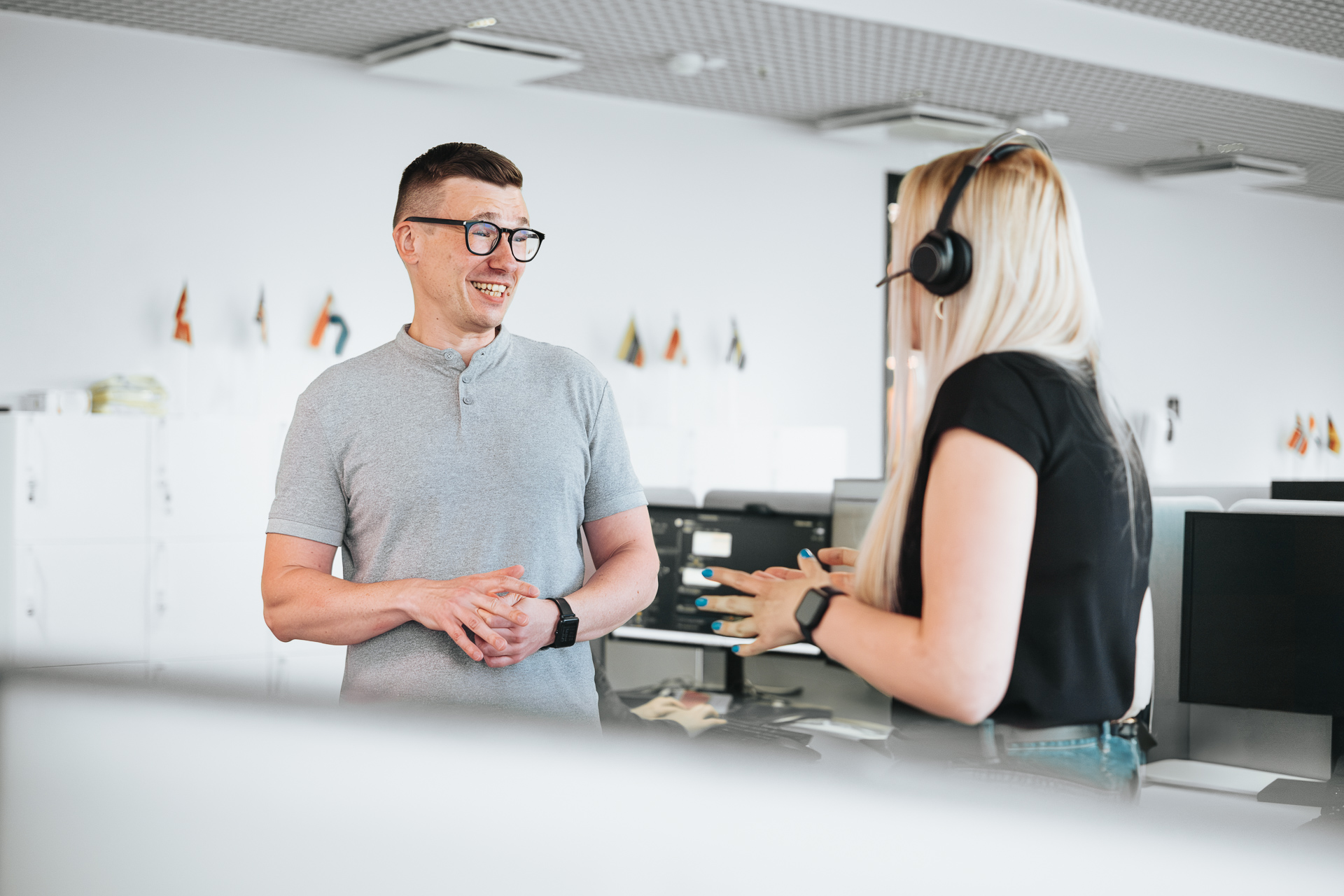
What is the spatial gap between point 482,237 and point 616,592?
50cm

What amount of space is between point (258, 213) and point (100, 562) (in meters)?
1.94

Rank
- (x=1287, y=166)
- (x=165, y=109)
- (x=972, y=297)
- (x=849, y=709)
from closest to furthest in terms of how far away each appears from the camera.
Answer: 1. (x=972, y=297)
2. (x=849, y=709)
3. (x=165, y=109)
4. (x=1287, y=166)

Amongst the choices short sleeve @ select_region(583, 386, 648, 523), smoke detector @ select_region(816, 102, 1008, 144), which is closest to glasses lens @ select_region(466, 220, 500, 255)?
short sleeve @ select_region(583, 386, 648, 523)

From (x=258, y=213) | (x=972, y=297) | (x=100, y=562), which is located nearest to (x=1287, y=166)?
(x=258, y=213)

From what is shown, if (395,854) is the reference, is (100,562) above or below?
below

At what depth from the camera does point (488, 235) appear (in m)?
1.65

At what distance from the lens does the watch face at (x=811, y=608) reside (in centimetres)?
109

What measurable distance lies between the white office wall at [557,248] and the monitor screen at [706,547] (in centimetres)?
283

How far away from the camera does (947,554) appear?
98 cm

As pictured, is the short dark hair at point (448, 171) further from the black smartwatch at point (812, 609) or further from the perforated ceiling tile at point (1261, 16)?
the perforated ceiling tile at point (1261, 16)

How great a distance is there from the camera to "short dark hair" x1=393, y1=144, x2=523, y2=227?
5.48 feet

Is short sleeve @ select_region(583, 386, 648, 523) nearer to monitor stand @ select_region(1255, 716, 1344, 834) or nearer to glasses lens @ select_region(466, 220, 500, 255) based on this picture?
glasses lens @ select_region(466, 220, 500, 255)

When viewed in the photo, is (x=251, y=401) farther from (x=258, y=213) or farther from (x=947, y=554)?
(x=947, y=554)

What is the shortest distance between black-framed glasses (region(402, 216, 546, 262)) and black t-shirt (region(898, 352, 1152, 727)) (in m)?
0.76
